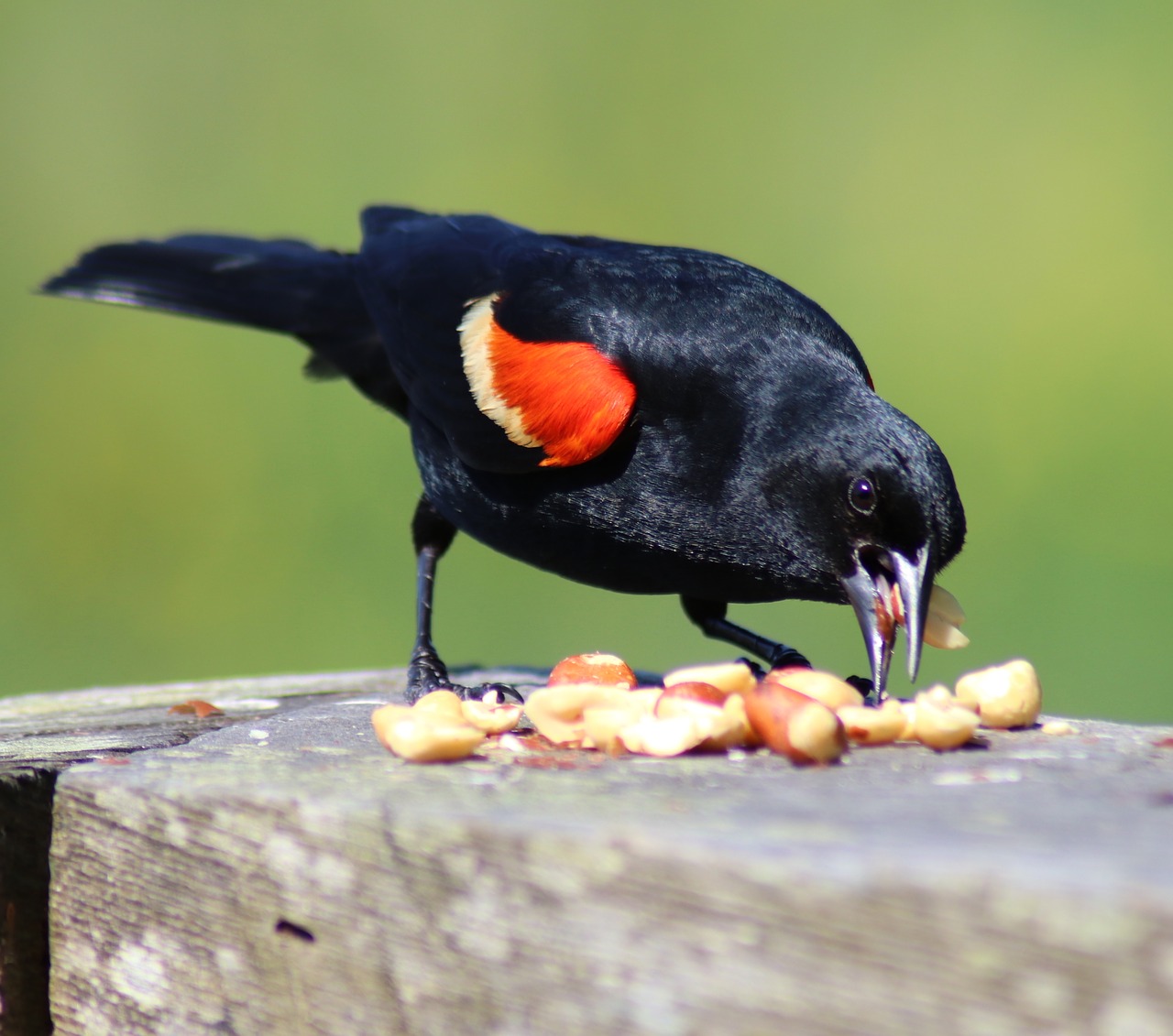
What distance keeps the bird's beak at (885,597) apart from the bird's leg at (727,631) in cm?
90

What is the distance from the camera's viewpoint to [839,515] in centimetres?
254

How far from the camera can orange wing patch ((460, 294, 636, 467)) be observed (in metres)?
2.81

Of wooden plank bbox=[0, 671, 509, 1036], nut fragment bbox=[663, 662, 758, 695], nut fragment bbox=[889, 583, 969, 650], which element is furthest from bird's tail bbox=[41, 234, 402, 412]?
nut fragment bbox=[663, 662, 758, 695]

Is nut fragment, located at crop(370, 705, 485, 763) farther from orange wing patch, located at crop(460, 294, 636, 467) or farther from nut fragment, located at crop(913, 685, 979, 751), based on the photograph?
orange wing patch, located at crop(460, 294, 636, 467)

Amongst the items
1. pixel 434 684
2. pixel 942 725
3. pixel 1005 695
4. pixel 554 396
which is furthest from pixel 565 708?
pixel 434 684

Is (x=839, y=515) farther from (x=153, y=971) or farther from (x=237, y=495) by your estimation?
(x=237, y=495)

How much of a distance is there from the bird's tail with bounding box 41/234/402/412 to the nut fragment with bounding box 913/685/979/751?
227 cm

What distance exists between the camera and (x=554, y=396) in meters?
2.83

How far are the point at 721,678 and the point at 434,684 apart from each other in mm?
→ 1153

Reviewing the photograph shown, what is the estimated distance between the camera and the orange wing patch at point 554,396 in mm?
2811

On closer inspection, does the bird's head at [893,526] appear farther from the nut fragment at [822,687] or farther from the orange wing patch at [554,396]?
the orange wing patch at [554,396]

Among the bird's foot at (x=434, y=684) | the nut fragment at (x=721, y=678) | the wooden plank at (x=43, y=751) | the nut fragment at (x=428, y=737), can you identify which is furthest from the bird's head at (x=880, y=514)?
the wooden plank at (x=43, y=751)

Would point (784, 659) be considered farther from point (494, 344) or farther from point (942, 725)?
point (942, 725)

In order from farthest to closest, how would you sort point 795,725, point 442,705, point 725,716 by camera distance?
1. point 442,705
2. point 725,716
3. point 795,725
